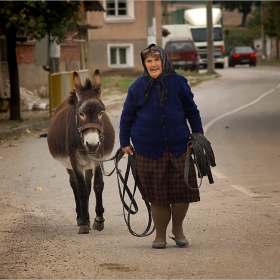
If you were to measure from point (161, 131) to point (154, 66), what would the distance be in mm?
570

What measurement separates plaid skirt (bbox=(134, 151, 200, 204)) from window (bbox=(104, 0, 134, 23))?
4079cm

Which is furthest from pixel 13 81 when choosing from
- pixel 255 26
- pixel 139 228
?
pixel 255 26

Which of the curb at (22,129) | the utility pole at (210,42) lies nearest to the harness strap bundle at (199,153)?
the curb at (22,129)

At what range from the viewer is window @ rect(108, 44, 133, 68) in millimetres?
48156

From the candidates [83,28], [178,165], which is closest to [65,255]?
[178,165]

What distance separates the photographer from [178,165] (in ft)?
23.7

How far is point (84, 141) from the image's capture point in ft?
25.9

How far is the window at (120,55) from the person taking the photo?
1896 inches

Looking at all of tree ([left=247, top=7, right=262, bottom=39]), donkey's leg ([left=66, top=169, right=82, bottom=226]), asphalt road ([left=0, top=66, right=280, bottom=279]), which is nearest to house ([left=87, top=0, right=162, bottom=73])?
asphalt road ([left=0, top=66, right=280, bottom=279])

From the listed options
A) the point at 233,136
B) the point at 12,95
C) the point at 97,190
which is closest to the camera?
the point at 97,190

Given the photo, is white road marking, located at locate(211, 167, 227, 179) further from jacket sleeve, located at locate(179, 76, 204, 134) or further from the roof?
the roof

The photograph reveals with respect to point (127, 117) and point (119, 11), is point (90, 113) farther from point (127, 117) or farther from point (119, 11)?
point (119, 11)

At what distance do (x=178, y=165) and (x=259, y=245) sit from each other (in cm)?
Answer: 99

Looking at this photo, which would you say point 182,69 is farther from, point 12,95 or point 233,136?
point 233,136
